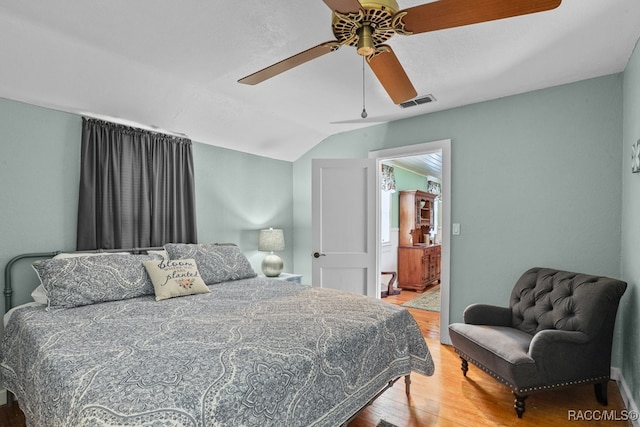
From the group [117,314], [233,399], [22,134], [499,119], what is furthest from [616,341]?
[22,134]

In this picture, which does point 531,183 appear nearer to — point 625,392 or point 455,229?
point 455,229

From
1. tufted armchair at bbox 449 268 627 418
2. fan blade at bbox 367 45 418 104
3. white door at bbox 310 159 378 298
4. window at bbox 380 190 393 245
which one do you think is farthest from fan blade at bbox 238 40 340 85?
window at bbox 380 190 393 245

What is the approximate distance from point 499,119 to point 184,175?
10.6 feet

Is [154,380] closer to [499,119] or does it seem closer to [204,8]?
[204,8]

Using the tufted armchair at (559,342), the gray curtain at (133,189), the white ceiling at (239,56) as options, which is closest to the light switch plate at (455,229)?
the tufted armchair at (559,342)

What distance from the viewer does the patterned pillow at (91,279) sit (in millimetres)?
2125

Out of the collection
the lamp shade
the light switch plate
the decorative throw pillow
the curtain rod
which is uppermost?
the curtain rod

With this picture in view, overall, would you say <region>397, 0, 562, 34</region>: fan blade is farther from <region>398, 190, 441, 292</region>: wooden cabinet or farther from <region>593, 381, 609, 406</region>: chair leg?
<region>398, 190, 441, 292</region>: wooden cabinet

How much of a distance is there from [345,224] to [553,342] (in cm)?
225

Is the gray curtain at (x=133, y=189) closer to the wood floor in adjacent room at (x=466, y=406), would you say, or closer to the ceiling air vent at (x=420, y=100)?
the wood floor in adjacent room at (x=466, y=406)

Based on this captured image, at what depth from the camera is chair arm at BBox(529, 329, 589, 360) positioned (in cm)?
214

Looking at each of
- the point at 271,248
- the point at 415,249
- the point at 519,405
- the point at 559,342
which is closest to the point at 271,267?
the point at 271,248

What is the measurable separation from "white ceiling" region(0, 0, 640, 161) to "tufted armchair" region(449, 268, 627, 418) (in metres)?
1.65

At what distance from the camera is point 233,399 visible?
1151 mm
